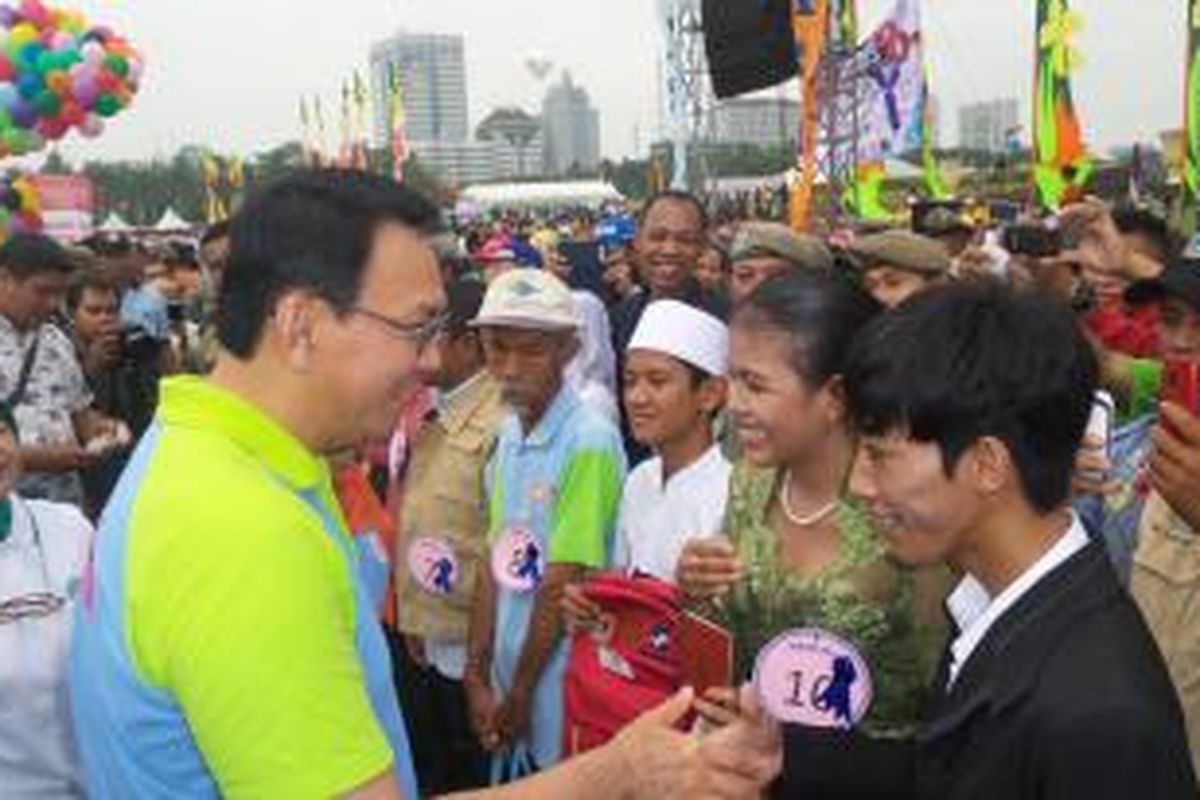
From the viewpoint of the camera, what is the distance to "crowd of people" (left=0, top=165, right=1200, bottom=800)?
146 cm

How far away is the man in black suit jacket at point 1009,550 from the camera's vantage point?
56.9 inches

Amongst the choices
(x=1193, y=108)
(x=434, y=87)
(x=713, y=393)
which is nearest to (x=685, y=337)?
(x=713, y=393)

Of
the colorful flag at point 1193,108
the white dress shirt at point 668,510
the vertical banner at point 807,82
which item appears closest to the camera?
the white dress shirt at point 668,510

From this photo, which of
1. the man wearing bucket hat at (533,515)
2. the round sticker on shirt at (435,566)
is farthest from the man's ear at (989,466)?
the round sticker on shirt at (435,566)

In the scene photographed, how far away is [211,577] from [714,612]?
125 centimetres

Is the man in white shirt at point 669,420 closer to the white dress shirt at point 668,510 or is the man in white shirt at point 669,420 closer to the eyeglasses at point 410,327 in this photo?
the white dress shirt at point 668,510

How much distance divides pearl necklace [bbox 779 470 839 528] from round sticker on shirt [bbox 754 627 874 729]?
26 centimetres

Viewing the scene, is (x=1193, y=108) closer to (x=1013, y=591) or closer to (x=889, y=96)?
(x=889, y=96)

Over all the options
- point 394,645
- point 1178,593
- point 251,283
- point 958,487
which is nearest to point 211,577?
point 251,283

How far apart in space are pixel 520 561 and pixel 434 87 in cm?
11314

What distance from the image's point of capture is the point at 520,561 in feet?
10.7

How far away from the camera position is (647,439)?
309cm

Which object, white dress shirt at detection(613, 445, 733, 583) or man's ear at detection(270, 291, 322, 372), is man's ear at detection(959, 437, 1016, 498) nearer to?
man's ear at detection(270, 291, 322, 372)

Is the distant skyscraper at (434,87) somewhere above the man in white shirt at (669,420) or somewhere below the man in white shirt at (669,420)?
above
